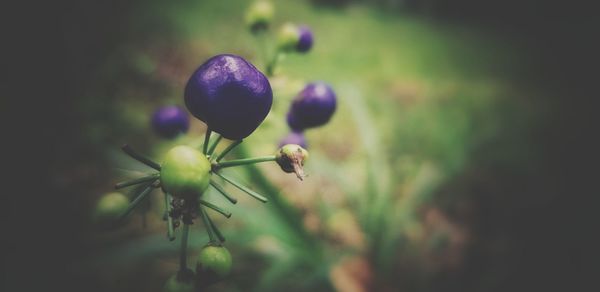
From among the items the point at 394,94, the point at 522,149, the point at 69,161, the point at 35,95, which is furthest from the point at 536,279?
the point at 69,161

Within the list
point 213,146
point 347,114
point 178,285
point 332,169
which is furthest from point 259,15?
point 347,114

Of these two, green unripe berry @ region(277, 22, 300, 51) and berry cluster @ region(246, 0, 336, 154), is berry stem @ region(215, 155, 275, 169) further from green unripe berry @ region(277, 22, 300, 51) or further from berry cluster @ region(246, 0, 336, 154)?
green unripe berry @ region(277, 22, 300, 51)

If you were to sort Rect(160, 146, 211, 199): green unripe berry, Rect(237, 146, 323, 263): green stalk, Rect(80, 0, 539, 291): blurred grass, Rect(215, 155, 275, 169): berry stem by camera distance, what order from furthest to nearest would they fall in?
Rect(80, 0, 539, 291): blurred grass → Rect(237, 146, 323, 263): green stalk → Rect(215, 155, 275, 169): berry stem → Rect(160, 146, 211, 199): green unripe berry

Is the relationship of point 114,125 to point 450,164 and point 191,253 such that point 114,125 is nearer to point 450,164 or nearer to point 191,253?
point 191,253

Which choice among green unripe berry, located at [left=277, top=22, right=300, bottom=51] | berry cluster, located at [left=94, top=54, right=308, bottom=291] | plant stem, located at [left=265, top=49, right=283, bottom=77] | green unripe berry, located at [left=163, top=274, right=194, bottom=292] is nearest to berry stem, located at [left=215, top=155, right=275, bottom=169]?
berry cluster, located at [left=94, top=54, right=308, bottom=291]

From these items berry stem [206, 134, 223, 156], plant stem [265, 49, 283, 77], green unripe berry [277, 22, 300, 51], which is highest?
green unripe berry [277, 22, 300, 51]

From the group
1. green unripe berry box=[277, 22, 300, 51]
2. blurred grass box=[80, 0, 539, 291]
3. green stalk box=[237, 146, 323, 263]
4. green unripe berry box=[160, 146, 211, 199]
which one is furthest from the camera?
blurred grass box=[80, 0, 539, 291]

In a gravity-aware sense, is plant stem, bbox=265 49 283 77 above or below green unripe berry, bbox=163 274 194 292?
above

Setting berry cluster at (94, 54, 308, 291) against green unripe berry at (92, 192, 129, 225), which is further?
green unripe berry at (92, 192, 129, 225)
